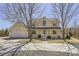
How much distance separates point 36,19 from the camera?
13.3 feet

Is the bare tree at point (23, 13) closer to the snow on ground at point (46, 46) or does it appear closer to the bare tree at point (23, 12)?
the bare tree at point (23, 12)

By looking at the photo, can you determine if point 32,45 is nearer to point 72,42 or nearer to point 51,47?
point 51,47

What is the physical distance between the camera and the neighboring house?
404cm

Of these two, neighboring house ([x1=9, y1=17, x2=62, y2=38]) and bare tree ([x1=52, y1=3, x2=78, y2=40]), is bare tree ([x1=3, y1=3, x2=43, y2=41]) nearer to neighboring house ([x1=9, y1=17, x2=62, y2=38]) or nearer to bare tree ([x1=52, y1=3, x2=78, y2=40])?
neighboring house ([x1=9, y1=17, x2=62, y2=38])

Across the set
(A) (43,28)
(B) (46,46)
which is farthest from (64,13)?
(B) (46,46)

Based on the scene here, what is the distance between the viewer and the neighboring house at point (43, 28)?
4.04 metres

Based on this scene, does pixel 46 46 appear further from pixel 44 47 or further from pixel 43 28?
pixel 43 28

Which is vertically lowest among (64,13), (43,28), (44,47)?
(44,47)

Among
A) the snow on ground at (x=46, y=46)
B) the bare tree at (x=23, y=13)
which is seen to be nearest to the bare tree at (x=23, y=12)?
the bare tree at (x=23, y=13)

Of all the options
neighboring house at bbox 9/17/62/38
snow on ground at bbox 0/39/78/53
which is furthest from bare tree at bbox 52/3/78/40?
snow on ground at bbox 0/39/78/53

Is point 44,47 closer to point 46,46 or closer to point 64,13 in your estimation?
point 46,46

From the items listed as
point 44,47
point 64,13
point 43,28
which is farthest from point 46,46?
point 64,13

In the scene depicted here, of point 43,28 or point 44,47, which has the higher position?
point 43,28

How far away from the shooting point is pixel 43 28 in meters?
4.02
